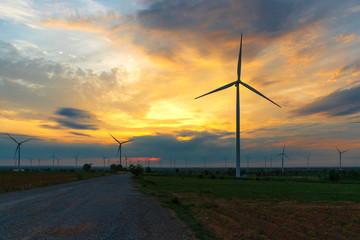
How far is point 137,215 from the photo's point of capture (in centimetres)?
2231

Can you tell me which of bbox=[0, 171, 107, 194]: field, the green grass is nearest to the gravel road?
the green grass

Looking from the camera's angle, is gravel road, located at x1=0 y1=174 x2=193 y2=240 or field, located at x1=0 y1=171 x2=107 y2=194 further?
field, located at x1=0 y1=171 x2=107 y2=194

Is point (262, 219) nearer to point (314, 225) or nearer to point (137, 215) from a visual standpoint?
point (314, 225)

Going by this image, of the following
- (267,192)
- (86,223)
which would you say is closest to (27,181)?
(267,192)

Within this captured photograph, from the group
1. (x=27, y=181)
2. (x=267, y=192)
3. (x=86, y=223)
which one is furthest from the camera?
(x=27, y=181)

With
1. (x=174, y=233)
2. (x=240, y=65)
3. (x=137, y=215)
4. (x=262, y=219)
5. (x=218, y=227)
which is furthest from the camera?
(x=240, y=65)

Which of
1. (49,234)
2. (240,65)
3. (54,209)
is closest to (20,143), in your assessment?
(240,65)

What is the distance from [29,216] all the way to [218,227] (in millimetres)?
14424

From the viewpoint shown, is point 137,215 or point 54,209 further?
point 54,209

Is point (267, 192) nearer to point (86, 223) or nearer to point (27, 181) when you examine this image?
point (86, 223)

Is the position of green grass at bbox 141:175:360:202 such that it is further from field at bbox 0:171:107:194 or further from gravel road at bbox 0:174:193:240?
gravel road at bbox 0:174:193:240

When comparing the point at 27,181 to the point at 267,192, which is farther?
the point at 27,181

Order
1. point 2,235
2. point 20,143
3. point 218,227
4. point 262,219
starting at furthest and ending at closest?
point 20,143, point 262,219, point 218,227, point 2,235

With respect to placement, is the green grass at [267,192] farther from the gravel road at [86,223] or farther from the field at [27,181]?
the gravel road at [86,223]
